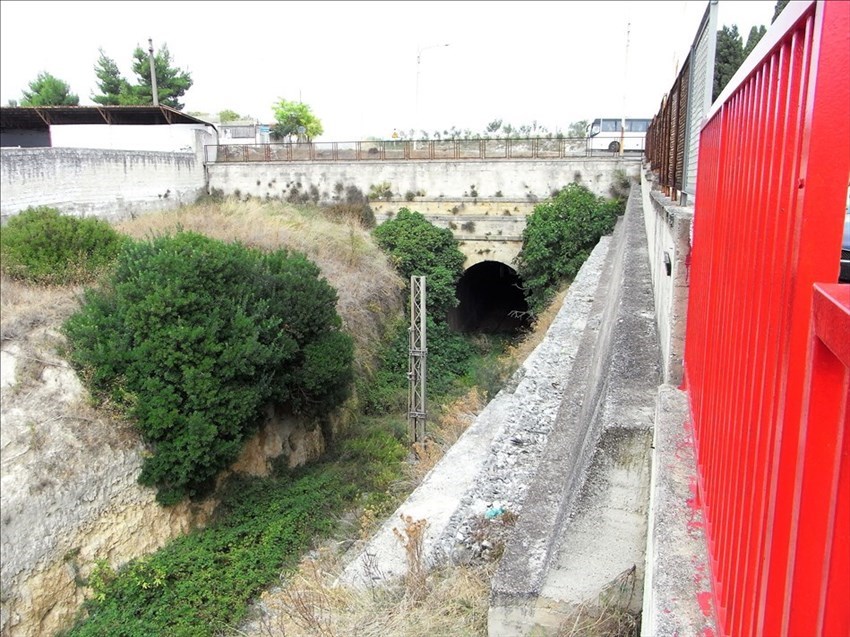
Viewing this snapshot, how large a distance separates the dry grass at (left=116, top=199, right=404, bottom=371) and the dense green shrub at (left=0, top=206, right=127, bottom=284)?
190cm

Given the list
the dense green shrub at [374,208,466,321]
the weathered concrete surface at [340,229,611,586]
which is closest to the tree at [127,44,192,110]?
the dense green shrub at [374,208,466,321]

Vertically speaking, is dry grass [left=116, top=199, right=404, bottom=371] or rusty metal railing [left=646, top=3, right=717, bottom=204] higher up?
rusty metal railing [left=646, top=3, right=717, bottom=204]

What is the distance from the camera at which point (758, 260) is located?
142 centimetres

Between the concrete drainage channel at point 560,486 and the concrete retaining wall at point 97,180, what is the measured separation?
39.8 feet

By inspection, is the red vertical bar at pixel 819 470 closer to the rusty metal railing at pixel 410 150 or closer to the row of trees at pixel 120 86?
the rusty metal railing at pixel 410 150

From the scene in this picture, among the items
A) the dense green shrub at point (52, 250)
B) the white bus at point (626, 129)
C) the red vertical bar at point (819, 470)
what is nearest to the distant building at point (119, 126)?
the dense green shrub at point (52, 250)

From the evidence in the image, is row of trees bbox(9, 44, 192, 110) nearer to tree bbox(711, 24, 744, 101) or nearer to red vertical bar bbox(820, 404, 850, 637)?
tree bbox(711, 24, 744, 101)


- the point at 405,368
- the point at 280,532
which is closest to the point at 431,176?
the point at 405,368

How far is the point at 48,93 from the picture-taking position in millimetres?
32875

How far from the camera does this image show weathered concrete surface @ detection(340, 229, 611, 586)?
482cm

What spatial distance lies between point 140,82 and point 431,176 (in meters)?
21.0

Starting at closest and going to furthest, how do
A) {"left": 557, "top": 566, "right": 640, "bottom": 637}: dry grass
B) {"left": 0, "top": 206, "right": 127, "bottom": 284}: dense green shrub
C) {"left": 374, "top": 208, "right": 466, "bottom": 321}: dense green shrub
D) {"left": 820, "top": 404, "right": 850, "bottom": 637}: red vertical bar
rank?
{"left": 820, "top": 404, "right": 850, "bottom": 637}: red vertical bar → {"left": 557, "top": 566, "right": 640, "bottom": 637}: dry grass → {"left": 0, "top": 206, "right": 127, "bottom": 284}: dense green shrub → {"left": 374, "top": 208, "right": 466, "bottom": 321}: dense green shrub

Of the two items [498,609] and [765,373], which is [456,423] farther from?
[765,373]

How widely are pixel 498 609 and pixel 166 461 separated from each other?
6.66 m
